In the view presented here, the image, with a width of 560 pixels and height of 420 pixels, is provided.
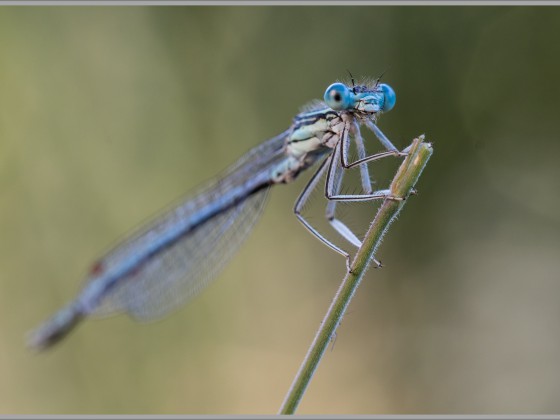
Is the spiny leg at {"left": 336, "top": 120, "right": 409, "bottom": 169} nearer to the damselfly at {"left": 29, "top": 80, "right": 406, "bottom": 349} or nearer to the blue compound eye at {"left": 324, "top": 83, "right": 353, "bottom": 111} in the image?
the damselfly at {"left": 29, "top": 80, "right": 406, "bottom": 349}

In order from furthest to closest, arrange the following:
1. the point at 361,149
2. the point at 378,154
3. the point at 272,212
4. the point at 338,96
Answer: the point at 272,212, the point at 361,149, the point at 338,96, the point at 378,154

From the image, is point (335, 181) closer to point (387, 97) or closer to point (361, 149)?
point (361, 149)

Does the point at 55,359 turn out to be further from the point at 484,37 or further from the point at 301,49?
the point at 484,37

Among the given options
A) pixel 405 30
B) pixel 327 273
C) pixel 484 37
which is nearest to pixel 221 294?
pixel 327 273

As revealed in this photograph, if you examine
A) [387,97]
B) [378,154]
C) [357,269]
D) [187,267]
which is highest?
[387,97]

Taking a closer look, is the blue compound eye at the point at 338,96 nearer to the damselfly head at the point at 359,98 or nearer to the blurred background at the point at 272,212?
the damselfly head at the point at 359,98

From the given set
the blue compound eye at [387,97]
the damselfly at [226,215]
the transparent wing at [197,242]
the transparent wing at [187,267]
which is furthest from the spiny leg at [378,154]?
the transparent wing at [187,267]

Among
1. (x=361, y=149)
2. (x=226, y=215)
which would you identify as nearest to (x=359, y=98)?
(x=361, y=149)
